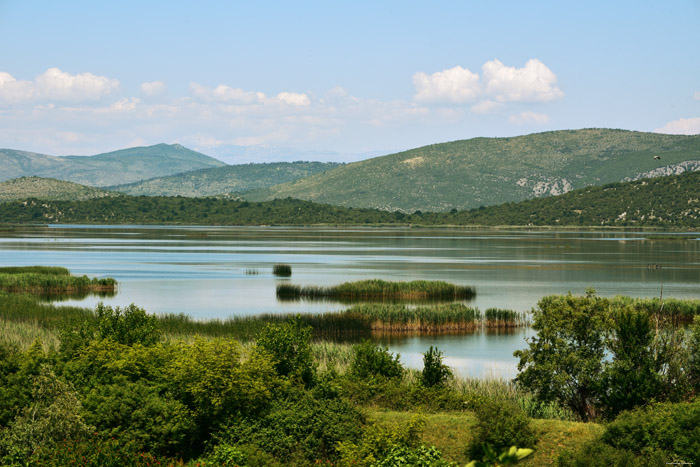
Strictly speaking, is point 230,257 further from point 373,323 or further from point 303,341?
point 303,341

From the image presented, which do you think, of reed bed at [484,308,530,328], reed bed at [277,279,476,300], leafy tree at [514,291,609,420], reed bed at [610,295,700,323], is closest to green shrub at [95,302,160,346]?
leafy tree at [514,291,609,420]

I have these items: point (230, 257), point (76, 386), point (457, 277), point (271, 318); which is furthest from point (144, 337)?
point (230, 257)

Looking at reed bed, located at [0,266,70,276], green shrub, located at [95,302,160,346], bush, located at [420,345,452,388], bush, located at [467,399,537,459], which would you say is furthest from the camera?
reed bed, located at [0,266,70,276]

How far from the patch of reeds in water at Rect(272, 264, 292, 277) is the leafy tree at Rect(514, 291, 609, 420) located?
170ft

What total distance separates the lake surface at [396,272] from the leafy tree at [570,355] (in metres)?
8.04

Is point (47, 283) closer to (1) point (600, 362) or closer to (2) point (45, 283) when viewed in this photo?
(2) point (45, 283)

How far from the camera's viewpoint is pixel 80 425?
19.1 m

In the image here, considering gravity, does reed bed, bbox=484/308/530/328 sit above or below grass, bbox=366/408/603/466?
below

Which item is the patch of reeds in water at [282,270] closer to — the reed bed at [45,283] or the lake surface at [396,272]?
the lake surface at [396,272]

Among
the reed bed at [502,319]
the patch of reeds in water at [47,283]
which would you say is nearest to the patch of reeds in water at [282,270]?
the patch of reeds in water at [47,283]

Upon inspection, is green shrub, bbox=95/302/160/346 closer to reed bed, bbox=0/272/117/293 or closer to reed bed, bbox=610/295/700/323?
reed bed, bbox=610/295/700/323

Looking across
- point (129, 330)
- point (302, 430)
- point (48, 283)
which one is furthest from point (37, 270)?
point (302, 430)

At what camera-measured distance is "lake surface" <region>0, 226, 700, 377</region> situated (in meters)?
43.6

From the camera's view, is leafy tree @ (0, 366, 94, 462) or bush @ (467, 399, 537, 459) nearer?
bush @ (467, 399, 537, 459)
